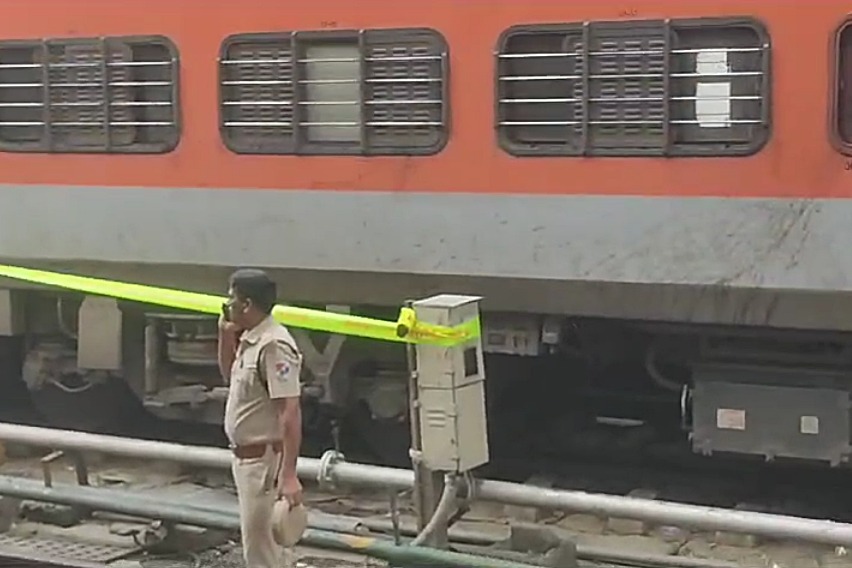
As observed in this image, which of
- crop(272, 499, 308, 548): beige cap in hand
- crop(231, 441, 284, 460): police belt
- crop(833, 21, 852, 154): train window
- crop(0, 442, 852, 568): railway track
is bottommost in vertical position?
crop(0, 442, 852, 568): railway track

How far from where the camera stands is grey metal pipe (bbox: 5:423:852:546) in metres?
5.96

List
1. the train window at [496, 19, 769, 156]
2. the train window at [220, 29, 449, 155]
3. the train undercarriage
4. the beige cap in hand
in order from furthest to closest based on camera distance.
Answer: the train window at [220, 29, 449, 155], the train undercarriage, the train window at [496, 19, 769, 156], the beige cap in hand

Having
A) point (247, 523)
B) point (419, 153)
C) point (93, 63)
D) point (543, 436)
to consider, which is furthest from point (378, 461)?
point (247, 523)

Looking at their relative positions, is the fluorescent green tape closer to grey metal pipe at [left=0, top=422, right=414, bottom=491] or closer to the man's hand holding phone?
the man's hand holding phone

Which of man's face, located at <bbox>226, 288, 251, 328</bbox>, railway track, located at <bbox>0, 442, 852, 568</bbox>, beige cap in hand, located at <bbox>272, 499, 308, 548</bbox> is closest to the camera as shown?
beige cap in hand, located at <bbox>272, 499, 308, 548</bbox>

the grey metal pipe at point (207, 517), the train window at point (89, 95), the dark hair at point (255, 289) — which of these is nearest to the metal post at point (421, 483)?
the grey metal pipe at point (207, 517)

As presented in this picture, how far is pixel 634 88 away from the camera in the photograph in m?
8.22

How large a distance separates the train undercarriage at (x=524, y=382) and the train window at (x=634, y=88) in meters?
0.99

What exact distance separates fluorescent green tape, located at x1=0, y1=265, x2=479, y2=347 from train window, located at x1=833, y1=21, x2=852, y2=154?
2243 mm

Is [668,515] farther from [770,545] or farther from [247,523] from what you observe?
[770,545]

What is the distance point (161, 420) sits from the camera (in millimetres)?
10875

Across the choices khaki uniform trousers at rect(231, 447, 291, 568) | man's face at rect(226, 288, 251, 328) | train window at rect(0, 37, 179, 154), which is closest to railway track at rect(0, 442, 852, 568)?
khaki uniform trousers at rect(231, 447, 291, 568)

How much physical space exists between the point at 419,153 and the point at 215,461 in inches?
91.6

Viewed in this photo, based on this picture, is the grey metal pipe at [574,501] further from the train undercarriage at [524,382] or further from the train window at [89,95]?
the train window at [89,95]
